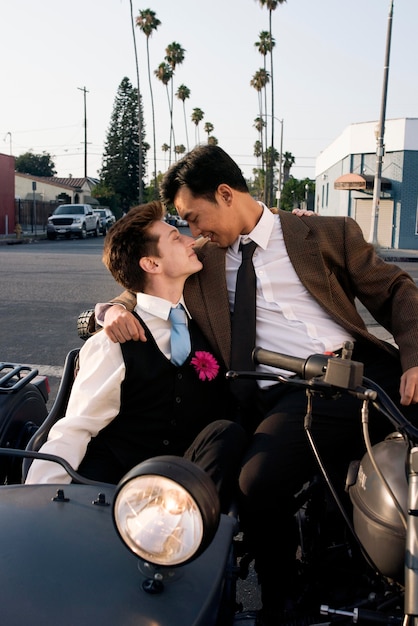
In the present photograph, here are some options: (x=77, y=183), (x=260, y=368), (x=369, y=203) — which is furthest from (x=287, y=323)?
(x=77, y=183)

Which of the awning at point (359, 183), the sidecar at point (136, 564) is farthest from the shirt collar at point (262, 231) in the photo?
the awning at point (359, 183)

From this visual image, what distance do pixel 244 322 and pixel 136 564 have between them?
5.16 feet

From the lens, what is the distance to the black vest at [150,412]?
2568 millimetres

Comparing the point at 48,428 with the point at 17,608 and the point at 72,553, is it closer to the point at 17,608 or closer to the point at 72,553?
the point at 72,553

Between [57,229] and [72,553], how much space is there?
37257mm

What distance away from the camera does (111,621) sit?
1.33 meters

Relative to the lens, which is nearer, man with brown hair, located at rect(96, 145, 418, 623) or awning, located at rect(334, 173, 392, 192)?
man with brown hair, located at rect(96, 145, 418, 623)

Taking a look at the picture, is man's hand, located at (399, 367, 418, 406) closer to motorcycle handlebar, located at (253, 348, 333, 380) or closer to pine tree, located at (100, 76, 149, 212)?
motorcycle handlebar, located at (253, 348, 333, 380)

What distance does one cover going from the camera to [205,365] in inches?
106

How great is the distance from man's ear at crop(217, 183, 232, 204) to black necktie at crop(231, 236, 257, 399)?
0.25 m

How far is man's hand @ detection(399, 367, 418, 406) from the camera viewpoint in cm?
239

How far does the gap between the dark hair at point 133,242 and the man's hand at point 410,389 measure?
1161mm

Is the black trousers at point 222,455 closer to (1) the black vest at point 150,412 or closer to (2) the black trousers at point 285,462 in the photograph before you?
(2) the black trousers at point 285,462

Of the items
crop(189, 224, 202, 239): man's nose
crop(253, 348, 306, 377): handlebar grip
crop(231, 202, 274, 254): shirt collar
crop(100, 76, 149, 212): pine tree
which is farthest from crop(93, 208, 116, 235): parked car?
crop(253, 348, 306, 377): handlebar grip
